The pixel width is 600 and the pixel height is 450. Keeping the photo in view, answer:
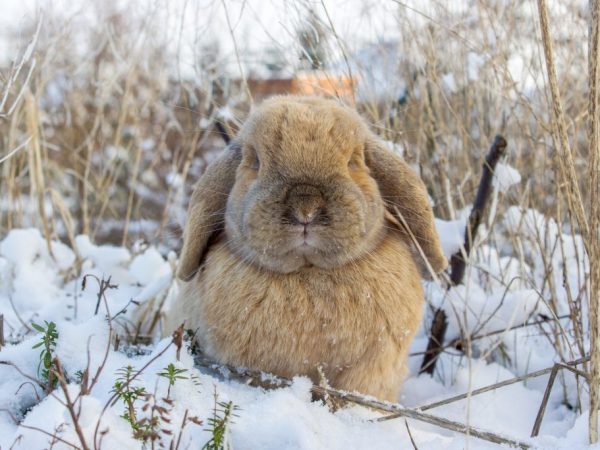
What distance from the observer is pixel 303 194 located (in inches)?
81.9

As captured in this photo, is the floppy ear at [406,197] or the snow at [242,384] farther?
the floppy ear at [406,197]

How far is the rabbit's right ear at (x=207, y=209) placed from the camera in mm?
2521

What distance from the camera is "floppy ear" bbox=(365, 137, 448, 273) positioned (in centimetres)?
248

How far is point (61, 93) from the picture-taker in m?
7.29

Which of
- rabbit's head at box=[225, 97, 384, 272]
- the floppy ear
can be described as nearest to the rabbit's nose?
rabbit's head at box=[225, 97, 384, 272]

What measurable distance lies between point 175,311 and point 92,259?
1.51m

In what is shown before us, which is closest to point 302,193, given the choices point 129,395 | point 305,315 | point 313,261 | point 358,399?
point 313,261

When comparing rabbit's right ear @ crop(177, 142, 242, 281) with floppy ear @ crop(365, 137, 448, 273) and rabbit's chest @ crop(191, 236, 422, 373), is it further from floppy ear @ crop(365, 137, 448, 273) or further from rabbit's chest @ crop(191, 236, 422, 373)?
floppy ear @ crop(365, 137, 448, 273)

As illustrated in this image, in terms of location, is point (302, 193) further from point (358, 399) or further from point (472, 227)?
point (472, 227)

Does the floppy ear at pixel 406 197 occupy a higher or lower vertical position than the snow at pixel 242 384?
higher

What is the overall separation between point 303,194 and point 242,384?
685mm

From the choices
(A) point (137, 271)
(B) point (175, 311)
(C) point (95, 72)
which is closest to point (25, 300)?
(A) point (137, 271)

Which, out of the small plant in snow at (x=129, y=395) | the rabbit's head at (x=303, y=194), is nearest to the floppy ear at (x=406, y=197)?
the rabbit's head at (x=303, y=194)

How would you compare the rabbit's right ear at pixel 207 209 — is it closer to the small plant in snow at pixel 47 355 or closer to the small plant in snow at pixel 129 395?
the small plant in snow at pixel 47 355
